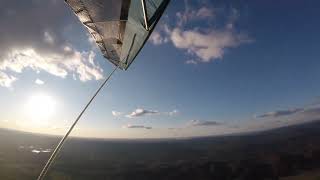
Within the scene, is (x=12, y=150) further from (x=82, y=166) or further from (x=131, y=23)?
(x=131, y=23)

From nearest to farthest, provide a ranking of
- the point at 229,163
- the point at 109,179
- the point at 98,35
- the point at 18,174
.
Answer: the point at 98,35 < the point at 18,174 < the point at 109,179 < the point at 229,163

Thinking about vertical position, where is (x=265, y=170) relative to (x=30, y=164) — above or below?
below

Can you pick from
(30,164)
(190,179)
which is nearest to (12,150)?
(30,164)

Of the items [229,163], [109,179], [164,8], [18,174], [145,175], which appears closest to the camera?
[164,8]

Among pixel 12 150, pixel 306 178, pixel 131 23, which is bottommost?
pixel 306 178

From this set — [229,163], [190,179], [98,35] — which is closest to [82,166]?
[190,179]

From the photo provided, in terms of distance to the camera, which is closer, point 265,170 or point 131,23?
point 131,23

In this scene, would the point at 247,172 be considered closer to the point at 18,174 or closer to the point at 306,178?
the point at 306,178
